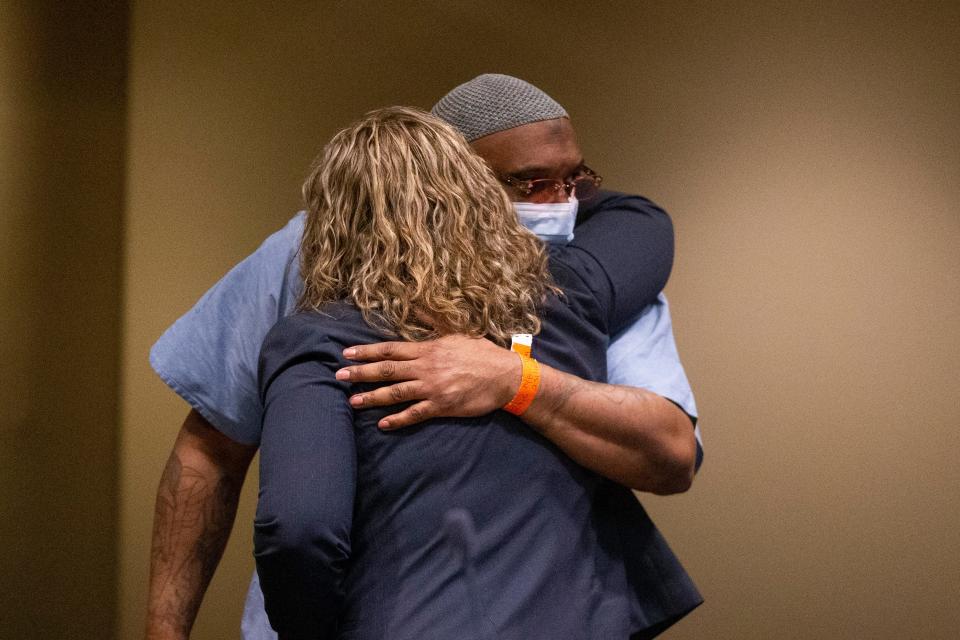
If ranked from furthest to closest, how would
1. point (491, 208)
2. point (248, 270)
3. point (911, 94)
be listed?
1. point (911, 94)
2. point (248, 270)
3. point (491, 208)

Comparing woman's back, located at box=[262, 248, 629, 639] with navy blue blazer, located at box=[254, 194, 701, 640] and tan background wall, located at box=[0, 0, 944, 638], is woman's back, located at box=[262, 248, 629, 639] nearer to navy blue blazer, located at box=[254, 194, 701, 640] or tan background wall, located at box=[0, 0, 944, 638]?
navy blue blazer, located at box=[254, 194, 701, 640]

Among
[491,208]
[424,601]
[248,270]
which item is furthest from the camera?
[248,270]

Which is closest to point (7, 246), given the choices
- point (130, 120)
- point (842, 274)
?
point (130, 120)

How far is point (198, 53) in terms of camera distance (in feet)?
8.69

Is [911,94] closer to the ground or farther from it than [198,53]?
farther from it

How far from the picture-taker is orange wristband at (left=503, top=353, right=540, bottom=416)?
3.78 ft

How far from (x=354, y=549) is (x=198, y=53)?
189cm

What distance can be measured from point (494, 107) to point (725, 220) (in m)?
1.28

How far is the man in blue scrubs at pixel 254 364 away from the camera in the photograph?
1364 mm

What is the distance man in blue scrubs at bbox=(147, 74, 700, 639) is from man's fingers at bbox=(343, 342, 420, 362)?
239mm

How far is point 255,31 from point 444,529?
1917 millimetres

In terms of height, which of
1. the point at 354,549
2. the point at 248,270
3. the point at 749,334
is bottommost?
the point at 749,334

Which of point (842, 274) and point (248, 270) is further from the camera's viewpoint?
point (842, 274)

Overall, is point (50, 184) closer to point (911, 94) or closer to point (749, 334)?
point (749, 334)
